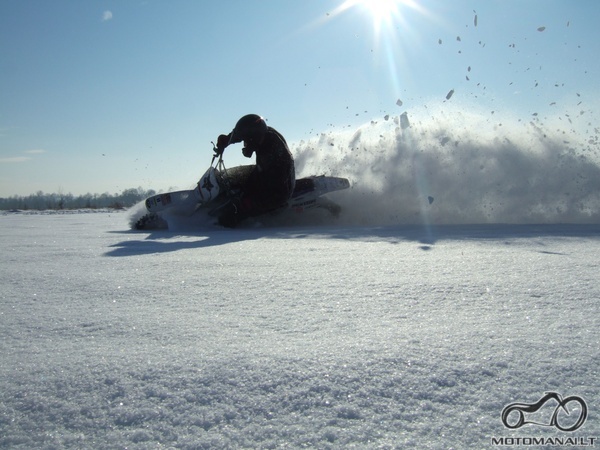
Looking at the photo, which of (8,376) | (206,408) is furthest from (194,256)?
(206,408)

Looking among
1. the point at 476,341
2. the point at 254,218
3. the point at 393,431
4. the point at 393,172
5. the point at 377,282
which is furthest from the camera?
the point at 393,172

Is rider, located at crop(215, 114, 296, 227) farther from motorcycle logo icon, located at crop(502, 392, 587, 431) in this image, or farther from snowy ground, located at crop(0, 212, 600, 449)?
motorcycle logo icon, located at crop(502, 392, 587, 431)

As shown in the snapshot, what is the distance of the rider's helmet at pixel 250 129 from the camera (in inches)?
277

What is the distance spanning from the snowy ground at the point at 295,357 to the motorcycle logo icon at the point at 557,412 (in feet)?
0.04

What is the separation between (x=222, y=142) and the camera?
7.24 m

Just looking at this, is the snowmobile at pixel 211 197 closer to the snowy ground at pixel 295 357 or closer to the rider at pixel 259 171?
the rider at pixel 259 171

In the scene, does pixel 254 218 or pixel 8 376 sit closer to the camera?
pixel 8 376

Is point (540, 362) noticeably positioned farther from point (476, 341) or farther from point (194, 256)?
point (194, 256)

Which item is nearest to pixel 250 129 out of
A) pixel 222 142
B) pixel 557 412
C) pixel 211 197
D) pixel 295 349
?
pixel 222 142

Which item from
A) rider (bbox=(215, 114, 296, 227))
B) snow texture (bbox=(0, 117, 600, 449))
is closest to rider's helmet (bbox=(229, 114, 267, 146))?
rider (bbox=(215, 114, 296, 227))

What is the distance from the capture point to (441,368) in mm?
1149

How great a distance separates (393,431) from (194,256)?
2823mm

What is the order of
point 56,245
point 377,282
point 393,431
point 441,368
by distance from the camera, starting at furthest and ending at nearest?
point 56,245, point 377,282, point 441,368, point 393,431

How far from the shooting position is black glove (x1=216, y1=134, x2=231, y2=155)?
723 cm
